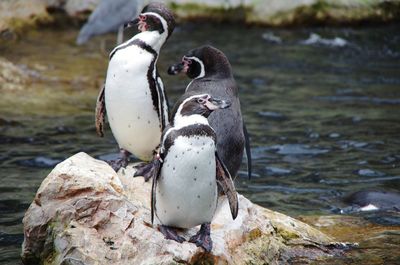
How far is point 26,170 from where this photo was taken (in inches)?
324

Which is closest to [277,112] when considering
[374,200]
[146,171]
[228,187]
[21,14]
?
[374,200]

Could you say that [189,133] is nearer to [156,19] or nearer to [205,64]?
[156,19]

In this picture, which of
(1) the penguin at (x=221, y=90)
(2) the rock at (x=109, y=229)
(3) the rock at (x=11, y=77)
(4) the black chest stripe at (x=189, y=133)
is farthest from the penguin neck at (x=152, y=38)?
(3) the rock at (x=11, y=77)

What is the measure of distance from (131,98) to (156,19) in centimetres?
61

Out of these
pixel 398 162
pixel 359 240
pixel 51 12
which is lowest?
pixel 51 12

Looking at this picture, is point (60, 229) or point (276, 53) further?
point (276, 53)

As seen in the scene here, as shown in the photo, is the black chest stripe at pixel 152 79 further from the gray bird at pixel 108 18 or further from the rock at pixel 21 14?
the rock at pixel 21 14

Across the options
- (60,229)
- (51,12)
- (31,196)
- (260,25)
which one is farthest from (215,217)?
(51,12)

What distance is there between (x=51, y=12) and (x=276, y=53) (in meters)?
5.07

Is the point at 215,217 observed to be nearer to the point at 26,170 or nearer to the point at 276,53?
the point at 26,170

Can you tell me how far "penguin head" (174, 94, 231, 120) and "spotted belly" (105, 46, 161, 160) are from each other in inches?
31.8

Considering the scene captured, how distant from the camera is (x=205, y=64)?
6.45 m

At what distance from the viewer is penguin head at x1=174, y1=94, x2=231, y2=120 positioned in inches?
196

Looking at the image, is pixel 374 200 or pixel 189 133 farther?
pixel 374 200
